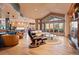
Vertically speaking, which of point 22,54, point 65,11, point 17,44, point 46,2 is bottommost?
point 22,54

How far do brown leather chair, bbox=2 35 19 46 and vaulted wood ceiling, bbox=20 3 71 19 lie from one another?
624mm

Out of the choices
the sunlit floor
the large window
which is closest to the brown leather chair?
the sunlit floor

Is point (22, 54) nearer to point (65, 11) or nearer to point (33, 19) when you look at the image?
point (33, 19)

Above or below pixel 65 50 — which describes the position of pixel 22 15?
above

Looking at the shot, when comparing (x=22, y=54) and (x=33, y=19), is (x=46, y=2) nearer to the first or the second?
(x=33, y=19)

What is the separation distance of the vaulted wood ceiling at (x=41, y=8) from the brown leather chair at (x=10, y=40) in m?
0.62

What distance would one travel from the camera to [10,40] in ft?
11.1

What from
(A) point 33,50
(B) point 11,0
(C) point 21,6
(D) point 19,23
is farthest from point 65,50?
(B) point 11,0

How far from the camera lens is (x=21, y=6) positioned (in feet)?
11.1

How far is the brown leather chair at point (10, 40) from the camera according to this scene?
3.35 meters

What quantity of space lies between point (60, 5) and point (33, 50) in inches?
50.3

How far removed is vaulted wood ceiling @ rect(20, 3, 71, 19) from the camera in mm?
3367

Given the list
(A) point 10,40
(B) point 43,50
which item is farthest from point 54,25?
(A) point 10,40

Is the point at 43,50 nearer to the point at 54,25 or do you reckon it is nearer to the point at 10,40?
the point at 54,25
